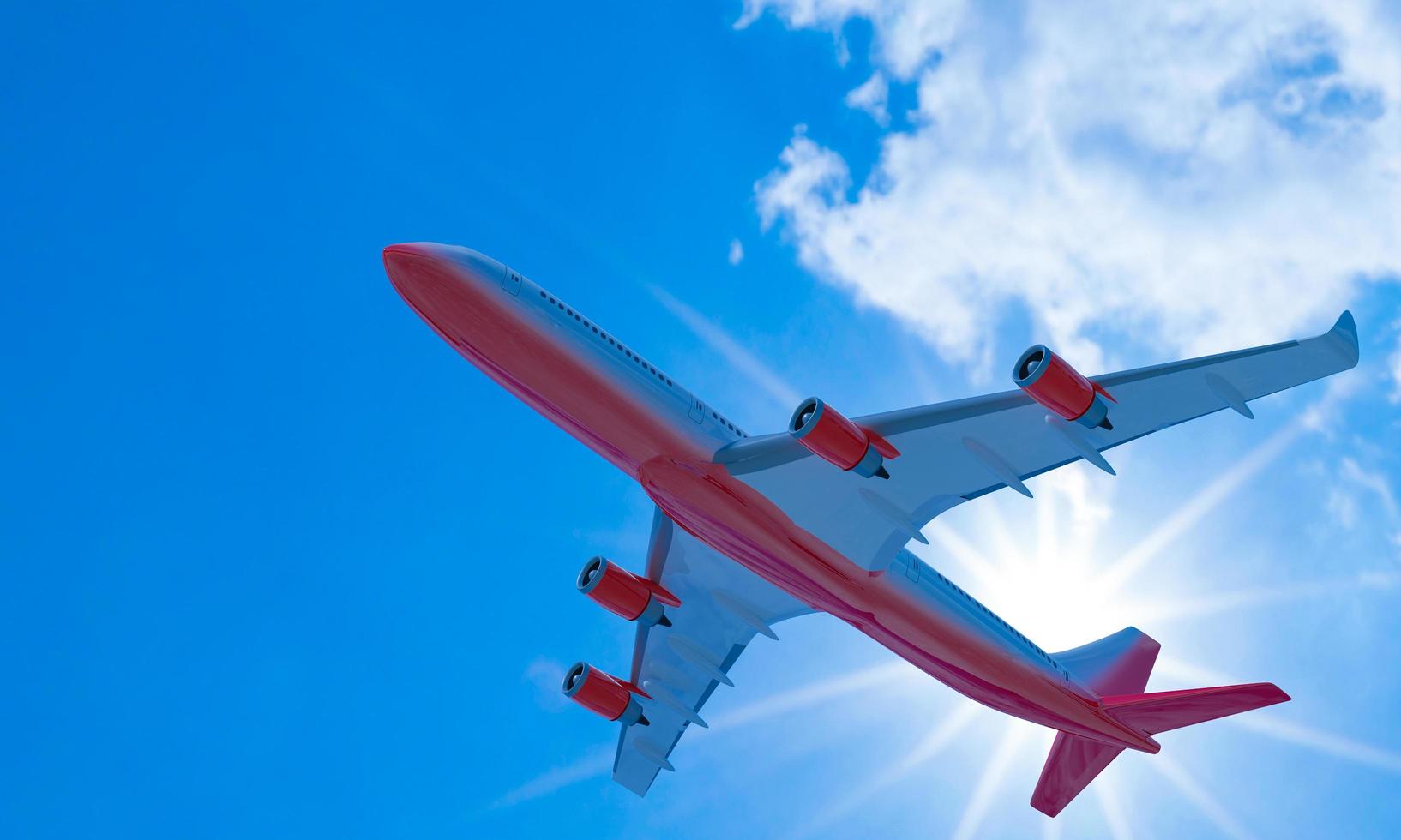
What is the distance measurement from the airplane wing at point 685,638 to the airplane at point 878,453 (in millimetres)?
5684

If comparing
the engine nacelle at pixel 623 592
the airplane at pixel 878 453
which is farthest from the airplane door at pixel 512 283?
the engine nacelle at pixel 623 592

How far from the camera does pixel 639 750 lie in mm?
35312

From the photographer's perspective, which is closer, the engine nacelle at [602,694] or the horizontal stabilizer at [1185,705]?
the horizontal stabilizer at [1185,705]

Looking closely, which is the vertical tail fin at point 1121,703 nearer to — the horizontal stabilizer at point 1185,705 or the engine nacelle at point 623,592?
the horizontal stabilizer at point 1185,705

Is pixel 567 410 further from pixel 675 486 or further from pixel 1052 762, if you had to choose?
pixel 1052 762

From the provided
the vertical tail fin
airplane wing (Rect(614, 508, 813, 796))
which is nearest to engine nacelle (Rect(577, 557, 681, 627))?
airplane wing (Rect(614, 508, 813, 796))

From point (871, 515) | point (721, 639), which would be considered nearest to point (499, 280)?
point (871, 515)

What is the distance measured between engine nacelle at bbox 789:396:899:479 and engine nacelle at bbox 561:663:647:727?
13.9m

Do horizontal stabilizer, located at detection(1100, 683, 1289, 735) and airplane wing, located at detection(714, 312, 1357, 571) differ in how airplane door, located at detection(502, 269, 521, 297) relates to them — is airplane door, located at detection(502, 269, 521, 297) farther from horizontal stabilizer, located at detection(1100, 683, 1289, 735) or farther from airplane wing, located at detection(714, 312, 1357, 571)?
horizontal stabilizer, located at detection(1100, 683, 1289, 735)

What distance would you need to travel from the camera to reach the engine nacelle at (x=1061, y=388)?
73.5 ft

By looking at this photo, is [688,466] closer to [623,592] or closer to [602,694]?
[623,592]

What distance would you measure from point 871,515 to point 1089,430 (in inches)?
214

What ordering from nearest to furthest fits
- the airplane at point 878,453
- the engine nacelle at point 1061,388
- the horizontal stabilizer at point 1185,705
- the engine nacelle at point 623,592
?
the engine nacelle at point 1061,388 → the airplane at point 878,453 → the horizontal stabilizer at point 1185,705 → the engine nacelle at point 623,592

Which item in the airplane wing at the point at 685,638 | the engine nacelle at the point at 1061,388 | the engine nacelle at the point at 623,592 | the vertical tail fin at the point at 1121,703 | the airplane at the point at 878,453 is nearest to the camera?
the engine nacelle at the point at 1061,388
